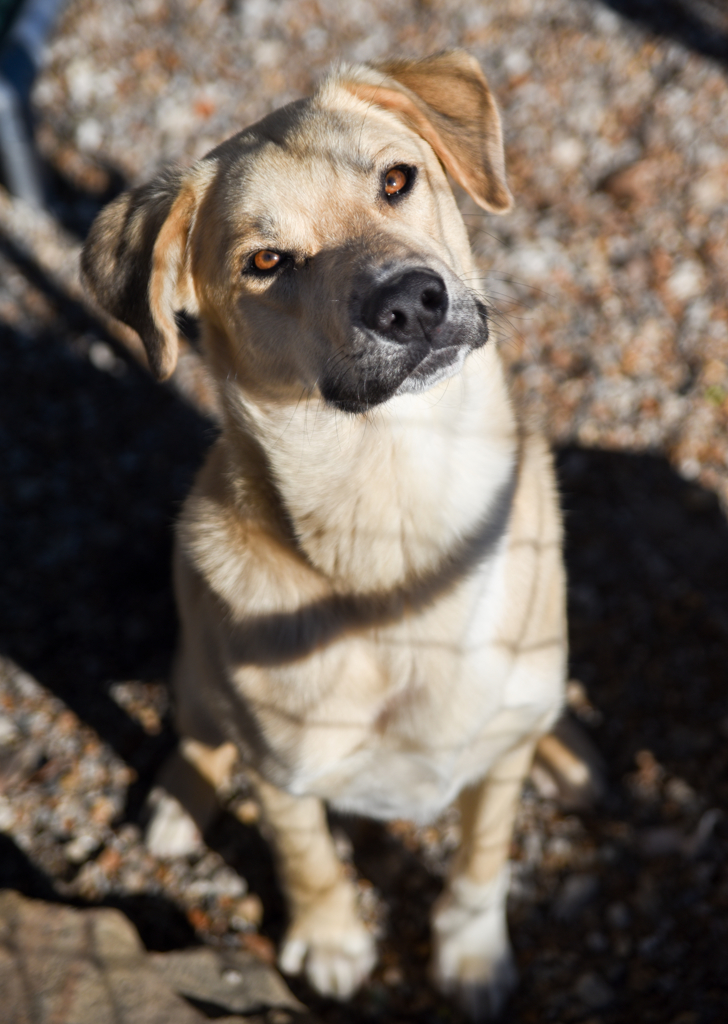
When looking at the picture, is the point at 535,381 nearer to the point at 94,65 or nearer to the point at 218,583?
the point at 218,583

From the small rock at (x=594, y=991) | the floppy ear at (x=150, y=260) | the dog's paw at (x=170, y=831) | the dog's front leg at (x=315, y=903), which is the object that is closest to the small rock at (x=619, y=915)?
the small rock at (x=594, y=991)

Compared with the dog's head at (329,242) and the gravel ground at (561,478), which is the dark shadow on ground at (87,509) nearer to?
the gravel ground at (561,478)

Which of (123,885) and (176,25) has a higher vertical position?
(176,25)

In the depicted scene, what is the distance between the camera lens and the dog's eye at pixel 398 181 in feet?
6.63

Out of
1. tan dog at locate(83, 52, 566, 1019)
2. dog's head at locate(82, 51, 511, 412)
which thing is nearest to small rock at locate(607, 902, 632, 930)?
tan dog at locate(83, 52, 566, 1019)

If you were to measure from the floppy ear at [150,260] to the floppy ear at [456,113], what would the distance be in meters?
0.60

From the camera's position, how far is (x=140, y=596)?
362 cm

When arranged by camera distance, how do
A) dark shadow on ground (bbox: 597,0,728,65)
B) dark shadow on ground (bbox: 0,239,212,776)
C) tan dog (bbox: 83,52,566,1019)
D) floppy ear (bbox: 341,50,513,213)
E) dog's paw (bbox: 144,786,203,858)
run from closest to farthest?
tan dog (bbox: 83,52,566,1019), floppy ear (bbox: 341,50,513,213), dog's paw (bbox: 144,786,203,858), dark shadow on ground (bbox: 0,239,212,776), dark shadow on ground (bbox: 597,0,728,65)

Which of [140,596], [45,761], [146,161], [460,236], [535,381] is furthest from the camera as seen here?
[146,161]

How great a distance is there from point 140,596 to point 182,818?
1040 millimetres

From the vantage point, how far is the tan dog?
6.48ft

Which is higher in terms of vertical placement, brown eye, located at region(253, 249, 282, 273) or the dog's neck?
brown eye, located at region(253, 249, 282, 273)

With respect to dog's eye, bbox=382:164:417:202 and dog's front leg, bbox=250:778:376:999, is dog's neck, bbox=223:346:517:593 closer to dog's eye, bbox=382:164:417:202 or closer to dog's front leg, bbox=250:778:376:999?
dog's eye, bbox=382:164:417:202

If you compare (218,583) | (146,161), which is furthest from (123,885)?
(146,161)
